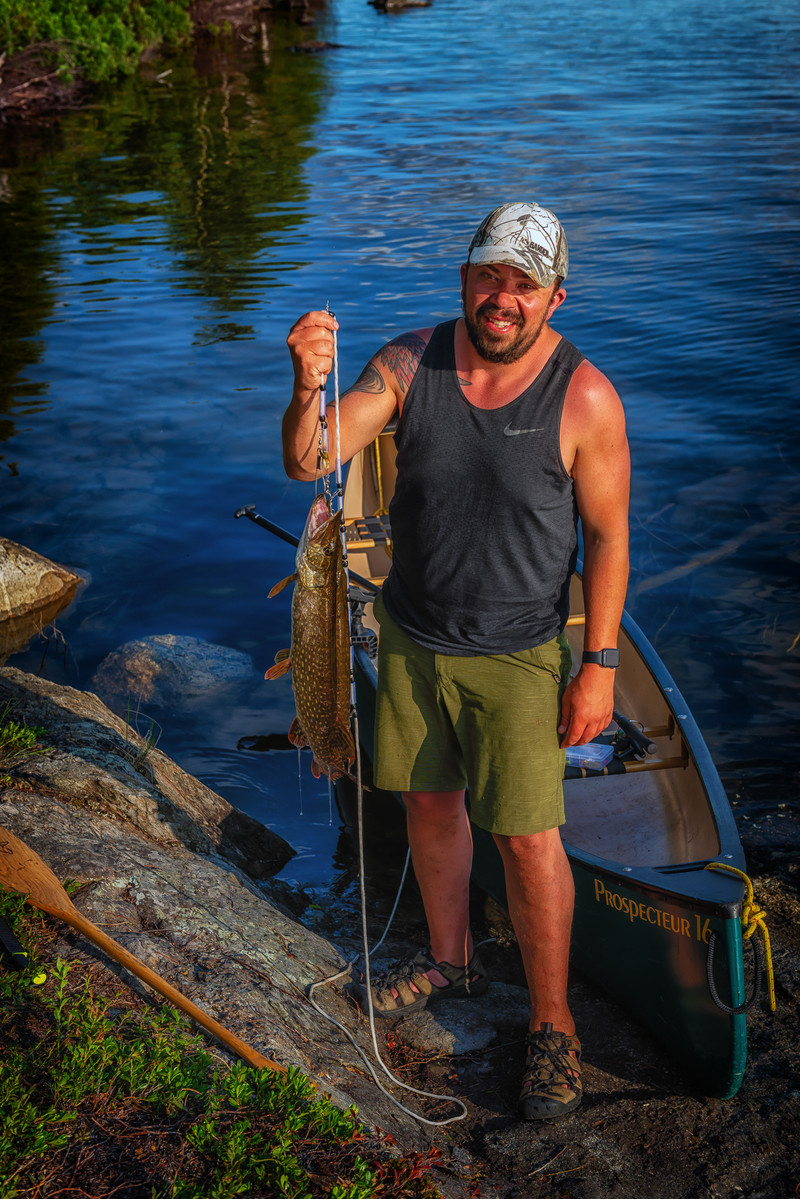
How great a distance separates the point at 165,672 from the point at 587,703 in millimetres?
5329

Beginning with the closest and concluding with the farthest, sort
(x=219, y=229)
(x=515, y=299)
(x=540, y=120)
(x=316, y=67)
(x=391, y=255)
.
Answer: (x=515, y=299) < (x=391, y=255) < (x=219, y=229) < (x=540, y=120) < (x=316, y=67)

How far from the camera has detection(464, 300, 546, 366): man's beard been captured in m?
3.36

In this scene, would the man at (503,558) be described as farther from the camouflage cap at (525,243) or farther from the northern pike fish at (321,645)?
the northern pike fish at (321,645)

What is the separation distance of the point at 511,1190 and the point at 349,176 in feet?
80.6

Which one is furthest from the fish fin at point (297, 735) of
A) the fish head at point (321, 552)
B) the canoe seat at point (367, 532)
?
the canoe seat at point (367, 532)

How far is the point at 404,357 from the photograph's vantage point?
359 cm

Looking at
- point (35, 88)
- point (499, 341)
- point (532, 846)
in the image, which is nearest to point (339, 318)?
point (499, 341)

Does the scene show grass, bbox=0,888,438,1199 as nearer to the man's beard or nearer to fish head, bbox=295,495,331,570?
fish head, bbox=295,495,331,570

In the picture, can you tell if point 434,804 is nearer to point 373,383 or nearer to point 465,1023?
point 465,1023

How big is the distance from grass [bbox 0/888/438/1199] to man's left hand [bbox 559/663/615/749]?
149cm

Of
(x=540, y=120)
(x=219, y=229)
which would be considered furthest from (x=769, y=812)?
(x=540, y=120)

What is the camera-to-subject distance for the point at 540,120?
28.7 m

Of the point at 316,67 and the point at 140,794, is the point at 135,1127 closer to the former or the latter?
the point at 140,794

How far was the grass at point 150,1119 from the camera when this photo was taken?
285 cm
